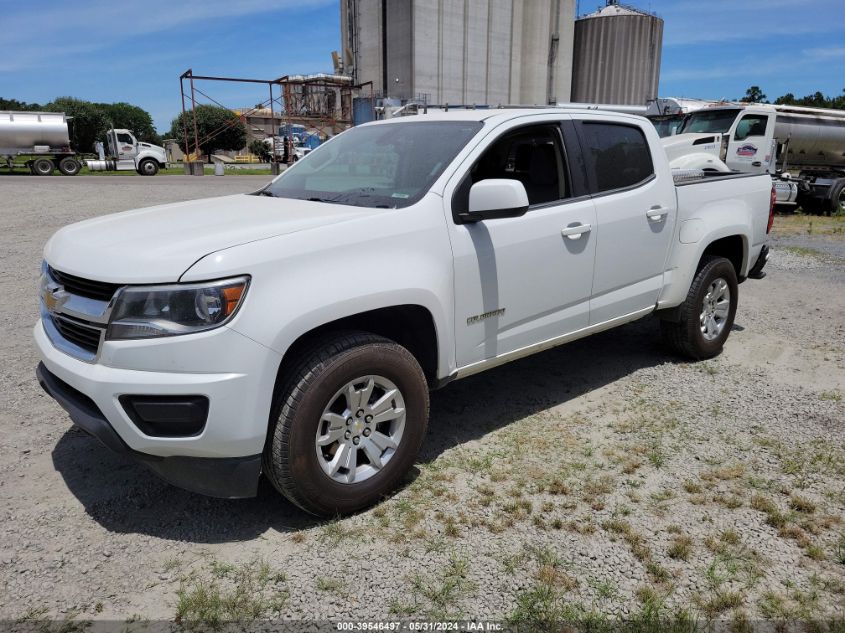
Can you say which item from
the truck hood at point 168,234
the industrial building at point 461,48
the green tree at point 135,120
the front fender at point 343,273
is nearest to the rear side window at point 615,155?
the front fender at point 343,273

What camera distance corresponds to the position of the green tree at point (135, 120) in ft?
318

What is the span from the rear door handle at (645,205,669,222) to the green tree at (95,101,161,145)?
336ft

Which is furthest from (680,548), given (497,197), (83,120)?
(83,120)

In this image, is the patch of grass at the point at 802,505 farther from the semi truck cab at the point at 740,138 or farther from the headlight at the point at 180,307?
the semi truck cab at the point at 740,138

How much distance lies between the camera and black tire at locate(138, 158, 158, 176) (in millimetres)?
35125

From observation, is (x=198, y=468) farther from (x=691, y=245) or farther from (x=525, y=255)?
(x=691, y=245)

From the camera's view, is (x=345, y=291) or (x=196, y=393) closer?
(x=196, y=393)

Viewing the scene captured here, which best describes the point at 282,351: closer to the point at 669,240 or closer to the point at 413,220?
the point at 413,220

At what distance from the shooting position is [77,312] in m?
2.82

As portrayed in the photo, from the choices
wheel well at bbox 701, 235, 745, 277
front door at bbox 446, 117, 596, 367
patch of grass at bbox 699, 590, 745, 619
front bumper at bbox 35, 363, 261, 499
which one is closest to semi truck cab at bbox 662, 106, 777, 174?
wheel well at bbox 701, 235, 745, 277

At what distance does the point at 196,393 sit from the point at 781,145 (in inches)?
771

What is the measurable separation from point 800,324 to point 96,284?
21.3ft

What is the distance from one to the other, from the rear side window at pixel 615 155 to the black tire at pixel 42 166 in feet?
114

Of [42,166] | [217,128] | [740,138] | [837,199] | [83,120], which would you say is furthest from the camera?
[217,128]
